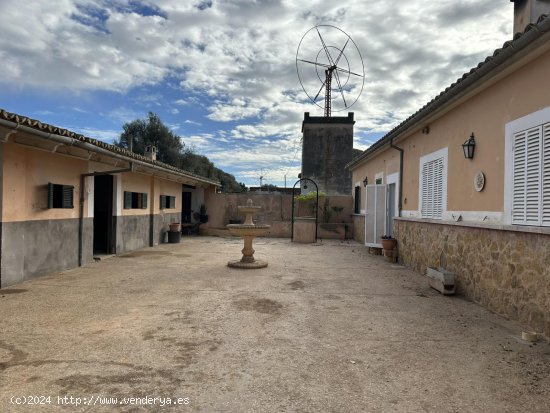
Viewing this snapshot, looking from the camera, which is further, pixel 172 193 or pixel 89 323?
pixel 172 193

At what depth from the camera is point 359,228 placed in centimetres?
1727

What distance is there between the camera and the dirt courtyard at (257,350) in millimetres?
3012

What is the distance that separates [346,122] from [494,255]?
2454 centimetres

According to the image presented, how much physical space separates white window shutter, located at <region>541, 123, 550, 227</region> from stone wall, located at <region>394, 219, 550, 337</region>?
0.24 m

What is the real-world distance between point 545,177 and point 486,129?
1.75 meters

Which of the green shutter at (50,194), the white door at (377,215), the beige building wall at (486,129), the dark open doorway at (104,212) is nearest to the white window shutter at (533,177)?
the beige building wall at (486,129)

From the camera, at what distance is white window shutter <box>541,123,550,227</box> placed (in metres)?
4.75

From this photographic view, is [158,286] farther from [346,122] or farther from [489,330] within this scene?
[346,122]

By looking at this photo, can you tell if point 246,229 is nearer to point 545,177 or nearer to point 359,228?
point 545,177

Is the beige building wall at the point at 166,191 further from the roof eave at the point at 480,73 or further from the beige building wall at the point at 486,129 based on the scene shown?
the beige building wall at the point at 486,129

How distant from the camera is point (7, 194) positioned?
6.76 meters

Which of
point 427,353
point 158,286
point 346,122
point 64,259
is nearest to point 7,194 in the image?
point 64,259

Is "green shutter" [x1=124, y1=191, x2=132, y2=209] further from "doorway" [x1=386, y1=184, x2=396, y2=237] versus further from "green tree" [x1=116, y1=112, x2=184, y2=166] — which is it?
"green tree" [x1=116, y1=112, x2=184, y2=166]

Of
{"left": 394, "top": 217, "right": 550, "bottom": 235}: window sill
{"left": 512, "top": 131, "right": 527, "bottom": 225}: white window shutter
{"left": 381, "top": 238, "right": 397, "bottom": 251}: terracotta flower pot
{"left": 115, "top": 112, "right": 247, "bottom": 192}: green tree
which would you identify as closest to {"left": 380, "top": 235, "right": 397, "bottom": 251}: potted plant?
{"left": 381, "top": 238, "right": 397, "bottom": 251}: terracotta flower pot
